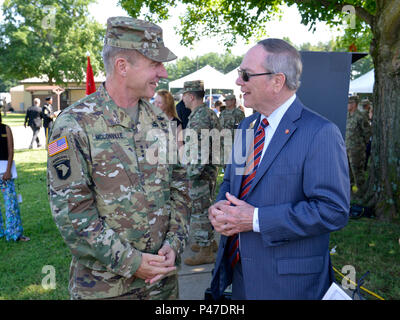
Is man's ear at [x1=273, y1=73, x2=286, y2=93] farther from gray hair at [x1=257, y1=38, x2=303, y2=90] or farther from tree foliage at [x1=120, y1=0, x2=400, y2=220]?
tree foliage at [x1=120, y1=0, x2=400, y2=220]

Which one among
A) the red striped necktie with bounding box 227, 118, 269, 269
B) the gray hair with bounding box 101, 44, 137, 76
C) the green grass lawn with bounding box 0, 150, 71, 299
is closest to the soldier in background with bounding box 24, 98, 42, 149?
the green grass lawn with bounding box 0, 150, 71, 299

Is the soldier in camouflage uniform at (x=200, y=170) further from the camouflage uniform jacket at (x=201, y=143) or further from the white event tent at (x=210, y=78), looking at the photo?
the white event tent at (x=210, y=78)

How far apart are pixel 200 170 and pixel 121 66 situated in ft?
9.72

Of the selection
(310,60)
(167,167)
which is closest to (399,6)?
(310,60)

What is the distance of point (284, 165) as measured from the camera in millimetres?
1854

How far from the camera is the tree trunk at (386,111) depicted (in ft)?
20.3

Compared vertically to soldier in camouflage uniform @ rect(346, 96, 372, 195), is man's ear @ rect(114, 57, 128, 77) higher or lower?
higher

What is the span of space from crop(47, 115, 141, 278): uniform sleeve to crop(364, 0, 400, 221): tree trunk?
6094 mm

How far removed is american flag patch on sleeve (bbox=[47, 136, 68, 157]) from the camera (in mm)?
1701

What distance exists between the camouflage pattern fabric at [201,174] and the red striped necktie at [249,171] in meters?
2.58

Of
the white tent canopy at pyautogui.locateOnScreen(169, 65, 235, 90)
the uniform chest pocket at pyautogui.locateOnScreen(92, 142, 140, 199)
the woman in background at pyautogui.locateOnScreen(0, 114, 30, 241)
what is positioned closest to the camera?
the uniform chest pocket at pyautogui.locateOnScreen(92, 142, 140, 199)

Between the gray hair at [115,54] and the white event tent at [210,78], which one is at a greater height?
the white event tent at [210,78]

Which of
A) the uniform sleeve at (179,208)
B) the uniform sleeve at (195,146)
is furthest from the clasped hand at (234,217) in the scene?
the uniform sleeve at (195,146)

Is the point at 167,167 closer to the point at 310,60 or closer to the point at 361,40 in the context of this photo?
the point at 310,60
